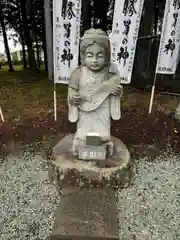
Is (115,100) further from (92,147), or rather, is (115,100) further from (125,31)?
(125,31)

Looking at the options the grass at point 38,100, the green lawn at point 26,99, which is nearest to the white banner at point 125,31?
the grass at point 38,100

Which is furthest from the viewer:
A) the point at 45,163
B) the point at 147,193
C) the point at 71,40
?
the point at 71,40

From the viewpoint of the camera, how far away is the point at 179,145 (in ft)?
15.6

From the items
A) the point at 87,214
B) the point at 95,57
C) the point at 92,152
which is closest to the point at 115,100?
the point at 95,57

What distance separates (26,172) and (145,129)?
2.73 metres

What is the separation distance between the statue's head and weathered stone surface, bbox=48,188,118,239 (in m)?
1.65

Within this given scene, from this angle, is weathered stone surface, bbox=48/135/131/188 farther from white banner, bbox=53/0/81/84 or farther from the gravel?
white banner, bbox=53/0/81/84

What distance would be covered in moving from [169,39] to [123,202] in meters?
4.23

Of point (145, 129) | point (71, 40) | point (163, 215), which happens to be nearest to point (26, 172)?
point (163, 215)

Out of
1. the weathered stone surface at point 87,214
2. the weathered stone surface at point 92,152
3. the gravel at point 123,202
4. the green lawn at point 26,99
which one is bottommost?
the green lawn at point 26,99

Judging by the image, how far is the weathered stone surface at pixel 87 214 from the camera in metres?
2.56

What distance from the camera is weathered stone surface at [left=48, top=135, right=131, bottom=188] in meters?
3.27

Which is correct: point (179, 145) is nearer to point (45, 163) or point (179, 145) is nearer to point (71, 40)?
point (45, 163)

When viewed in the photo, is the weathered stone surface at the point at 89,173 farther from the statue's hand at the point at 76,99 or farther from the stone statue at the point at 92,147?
the statue's hand at the point at 76,99
